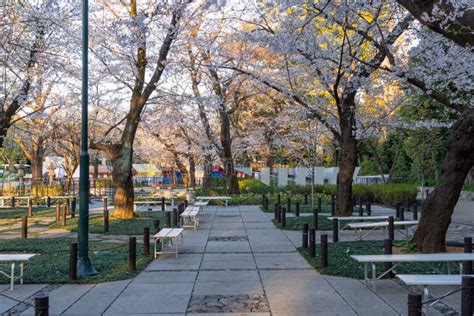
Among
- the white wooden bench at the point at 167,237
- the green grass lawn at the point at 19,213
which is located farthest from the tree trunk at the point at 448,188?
the green grass lawn at the point at 19,213

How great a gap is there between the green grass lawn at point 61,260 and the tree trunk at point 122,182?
551 centimetres

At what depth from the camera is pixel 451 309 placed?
7461 millimetres

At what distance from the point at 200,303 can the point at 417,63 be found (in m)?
14.0

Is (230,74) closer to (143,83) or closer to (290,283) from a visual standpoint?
(143,83)

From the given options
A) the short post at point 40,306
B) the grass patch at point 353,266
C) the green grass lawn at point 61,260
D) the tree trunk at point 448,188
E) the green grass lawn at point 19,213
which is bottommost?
the green grass lawn at point 61,260

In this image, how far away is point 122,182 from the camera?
21172mm

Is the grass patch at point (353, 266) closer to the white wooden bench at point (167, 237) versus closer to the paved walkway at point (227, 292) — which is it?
the paved walkway at point (227, 292)

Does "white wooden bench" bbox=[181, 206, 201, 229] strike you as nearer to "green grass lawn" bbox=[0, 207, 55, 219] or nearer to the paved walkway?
the paved walkway

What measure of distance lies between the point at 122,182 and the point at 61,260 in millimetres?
9461

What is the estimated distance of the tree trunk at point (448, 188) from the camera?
11.5 metres

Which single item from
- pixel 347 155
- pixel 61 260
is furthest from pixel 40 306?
pixel 347 155

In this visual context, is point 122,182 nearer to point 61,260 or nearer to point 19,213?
point 19,213

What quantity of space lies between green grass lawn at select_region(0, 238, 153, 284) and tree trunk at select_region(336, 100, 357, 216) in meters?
8.65

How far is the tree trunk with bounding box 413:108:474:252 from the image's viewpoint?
11461mm
